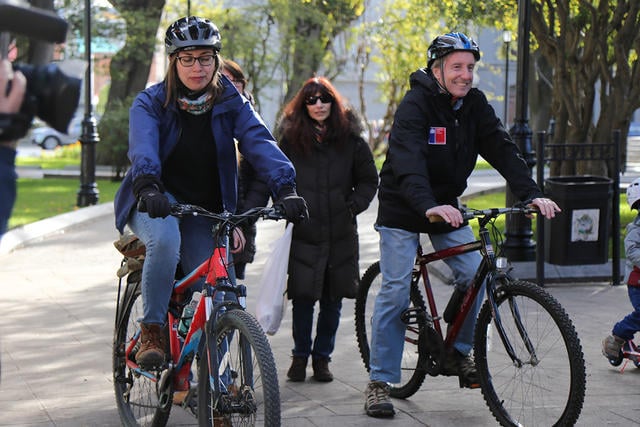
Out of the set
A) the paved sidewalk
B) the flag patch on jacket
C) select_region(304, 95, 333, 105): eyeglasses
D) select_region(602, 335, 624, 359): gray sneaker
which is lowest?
the paved sidewalk

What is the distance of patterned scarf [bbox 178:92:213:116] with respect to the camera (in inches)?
215

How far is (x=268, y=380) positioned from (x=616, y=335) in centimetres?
333

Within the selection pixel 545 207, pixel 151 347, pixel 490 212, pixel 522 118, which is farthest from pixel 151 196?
pixel 522 118

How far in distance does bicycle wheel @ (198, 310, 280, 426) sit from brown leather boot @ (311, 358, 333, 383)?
2191mm

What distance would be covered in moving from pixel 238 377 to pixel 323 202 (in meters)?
2.44

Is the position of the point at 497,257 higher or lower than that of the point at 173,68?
lower

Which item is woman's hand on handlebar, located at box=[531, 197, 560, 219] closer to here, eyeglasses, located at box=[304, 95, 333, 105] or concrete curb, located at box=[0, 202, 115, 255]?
eyeglasses, located at box=[304, 95, 333, 105]

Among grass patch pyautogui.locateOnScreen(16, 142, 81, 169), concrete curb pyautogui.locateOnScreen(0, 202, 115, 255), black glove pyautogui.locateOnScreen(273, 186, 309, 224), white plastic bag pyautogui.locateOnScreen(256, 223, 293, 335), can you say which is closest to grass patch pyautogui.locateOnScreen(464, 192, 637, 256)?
concrete curb pyautogui.locateOnScreen(0, 202, 115, 255)

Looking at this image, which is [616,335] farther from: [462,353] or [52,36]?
[52,36]

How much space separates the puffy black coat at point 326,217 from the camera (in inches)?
278

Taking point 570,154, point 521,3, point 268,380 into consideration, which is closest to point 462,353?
point 268,380

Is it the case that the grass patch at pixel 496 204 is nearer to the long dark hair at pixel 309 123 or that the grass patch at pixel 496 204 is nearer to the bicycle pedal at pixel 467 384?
the long dark hair at pixel 309 123

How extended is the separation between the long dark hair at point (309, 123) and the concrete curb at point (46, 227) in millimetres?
5873

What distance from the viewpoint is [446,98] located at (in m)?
6.05
